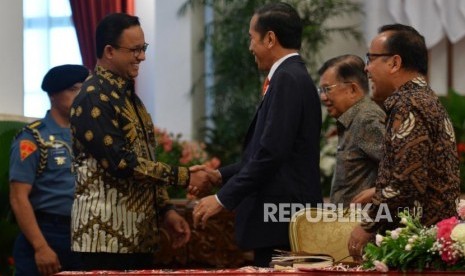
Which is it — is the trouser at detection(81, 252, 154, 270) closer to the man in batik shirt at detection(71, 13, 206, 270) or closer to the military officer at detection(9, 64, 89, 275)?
the man in batik shirt at detection(71, 13, 206, 270)

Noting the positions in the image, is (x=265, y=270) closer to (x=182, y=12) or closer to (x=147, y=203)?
(x=147, y=203)

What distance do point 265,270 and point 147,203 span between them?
112 centimetres

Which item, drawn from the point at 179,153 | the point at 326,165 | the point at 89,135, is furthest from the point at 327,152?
the point at 89,135

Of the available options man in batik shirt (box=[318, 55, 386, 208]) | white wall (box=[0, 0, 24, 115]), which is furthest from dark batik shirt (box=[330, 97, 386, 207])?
white wall (box=[0, 0, 24, 115])

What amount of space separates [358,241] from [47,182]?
78.1 inches

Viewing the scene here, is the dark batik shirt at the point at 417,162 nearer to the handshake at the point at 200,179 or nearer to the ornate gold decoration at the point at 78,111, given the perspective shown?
the handshake at the point at 200,179

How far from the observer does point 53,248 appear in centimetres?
577

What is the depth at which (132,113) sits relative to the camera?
5078 millimetres

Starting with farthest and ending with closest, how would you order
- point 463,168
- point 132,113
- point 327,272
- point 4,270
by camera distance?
1. point 463,168
2. point 4,270
3. point 132,113
4. point 327,272

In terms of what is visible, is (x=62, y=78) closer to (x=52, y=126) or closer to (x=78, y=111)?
(x=52, y=126)

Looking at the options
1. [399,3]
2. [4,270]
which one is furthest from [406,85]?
[399,3]

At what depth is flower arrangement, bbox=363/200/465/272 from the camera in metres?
3.71

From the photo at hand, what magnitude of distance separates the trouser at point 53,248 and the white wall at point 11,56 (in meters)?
2.21

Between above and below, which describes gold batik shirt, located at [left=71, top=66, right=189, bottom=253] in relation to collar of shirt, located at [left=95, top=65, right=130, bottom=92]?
below
